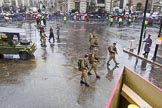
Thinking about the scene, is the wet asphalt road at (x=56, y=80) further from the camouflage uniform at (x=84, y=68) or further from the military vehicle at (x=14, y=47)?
the military vehicle at (x=14, y=47)

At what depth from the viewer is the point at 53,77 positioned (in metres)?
11.8

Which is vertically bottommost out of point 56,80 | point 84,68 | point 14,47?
point 56,80

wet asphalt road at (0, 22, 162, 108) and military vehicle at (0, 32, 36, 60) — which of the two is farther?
military vehicle at (0, 32, 36, 60)

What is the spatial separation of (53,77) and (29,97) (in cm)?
249

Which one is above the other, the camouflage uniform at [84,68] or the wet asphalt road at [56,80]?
the camouflage uniform at [84,68]

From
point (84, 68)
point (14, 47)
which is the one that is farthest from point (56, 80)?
point (14, 47)

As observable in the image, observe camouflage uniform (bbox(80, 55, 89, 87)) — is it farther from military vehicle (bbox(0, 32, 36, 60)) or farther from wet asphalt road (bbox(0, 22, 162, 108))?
military vehicle (bbox(0, 32, 36, 60))

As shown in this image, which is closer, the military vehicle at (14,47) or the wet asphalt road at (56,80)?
the wet asphalt road at (56,80)

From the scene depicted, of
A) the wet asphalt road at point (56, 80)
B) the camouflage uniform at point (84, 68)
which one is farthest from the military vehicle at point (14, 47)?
the camouflage uniform at point (84, 68)

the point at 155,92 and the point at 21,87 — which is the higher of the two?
the point at 155,92

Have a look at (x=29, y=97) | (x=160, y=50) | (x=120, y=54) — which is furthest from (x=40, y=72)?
(x=160, y=50)

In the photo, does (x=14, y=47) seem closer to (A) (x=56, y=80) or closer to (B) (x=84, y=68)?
(A) (x=56, y=80)

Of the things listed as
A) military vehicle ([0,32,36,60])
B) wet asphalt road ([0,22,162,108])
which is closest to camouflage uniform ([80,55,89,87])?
wet asphalt road ([0,22,162,108])

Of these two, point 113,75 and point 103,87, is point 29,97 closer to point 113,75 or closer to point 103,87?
point 103,87
